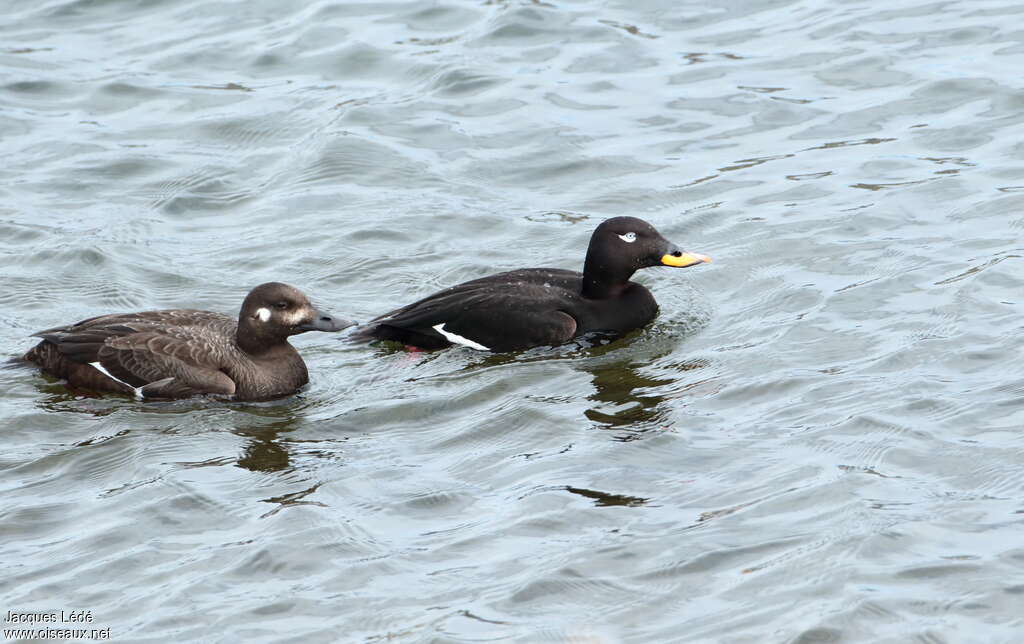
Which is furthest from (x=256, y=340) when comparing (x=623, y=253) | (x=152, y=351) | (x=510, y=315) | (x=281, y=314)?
(x=623, y=253)

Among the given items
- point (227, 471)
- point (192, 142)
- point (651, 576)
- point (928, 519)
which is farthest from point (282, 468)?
point (192, 142)

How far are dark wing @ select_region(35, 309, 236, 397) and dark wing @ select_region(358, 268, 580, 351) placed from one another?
Result: 123 cm

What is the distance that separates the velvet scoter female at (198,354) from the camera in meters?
9.48

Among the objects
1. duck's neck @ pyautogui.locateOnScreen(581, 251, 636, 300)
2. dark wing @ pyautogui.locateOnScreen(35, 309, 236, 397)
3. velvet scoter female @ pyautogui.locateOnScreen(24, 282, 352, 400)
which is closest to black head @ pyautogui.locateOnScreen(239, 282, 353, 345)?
velvet scoter female @ pyautogui.locateOnScreen(24, 282, 352, 400)

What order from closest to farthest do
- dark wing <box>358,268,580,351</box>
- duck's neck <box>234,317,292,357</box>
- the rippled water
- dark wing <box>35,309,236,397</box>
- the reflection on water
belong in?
1. the rippled water
2. the reflection on water
3. dark wing <box>35,309,236,397</box>
4. duck's neck <box>234,317,292,357</box>
5. dark wing <box>358,268,580,351</box>

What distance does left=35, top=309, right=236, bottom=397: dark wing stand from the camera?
9.47 metres

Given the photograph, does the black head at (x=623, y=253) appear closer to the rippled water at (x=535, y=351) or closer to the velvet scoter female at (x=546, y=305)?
the velvet scoter female at (x=546, y=305)

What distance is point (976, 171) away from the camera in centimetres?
1205

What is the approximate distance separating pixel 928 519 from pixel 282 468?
346 cm

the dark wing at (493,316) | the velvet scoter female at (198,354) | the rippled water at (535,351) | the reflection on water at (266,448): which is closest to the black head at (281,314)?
the velvet scoter female at (198,354)

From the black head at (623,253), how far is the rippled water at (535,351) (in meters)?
0.48

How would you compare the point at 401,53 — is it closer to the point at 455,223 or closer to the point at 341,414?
the point at 455,223

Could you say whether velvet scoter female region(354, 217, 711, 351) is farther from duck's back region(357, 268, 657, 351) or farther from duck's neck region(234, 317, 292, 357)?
duck's neck region(234, 317, 292, 357)

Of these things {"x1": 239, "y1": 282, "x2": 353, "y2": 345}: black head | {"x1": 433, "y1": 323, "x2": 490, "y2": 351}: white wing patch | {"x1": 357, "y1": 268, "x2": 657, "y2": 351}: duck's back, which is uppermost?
{"x1": 239, "y1": 282, "x2": 353, "y2": 345}: black head
